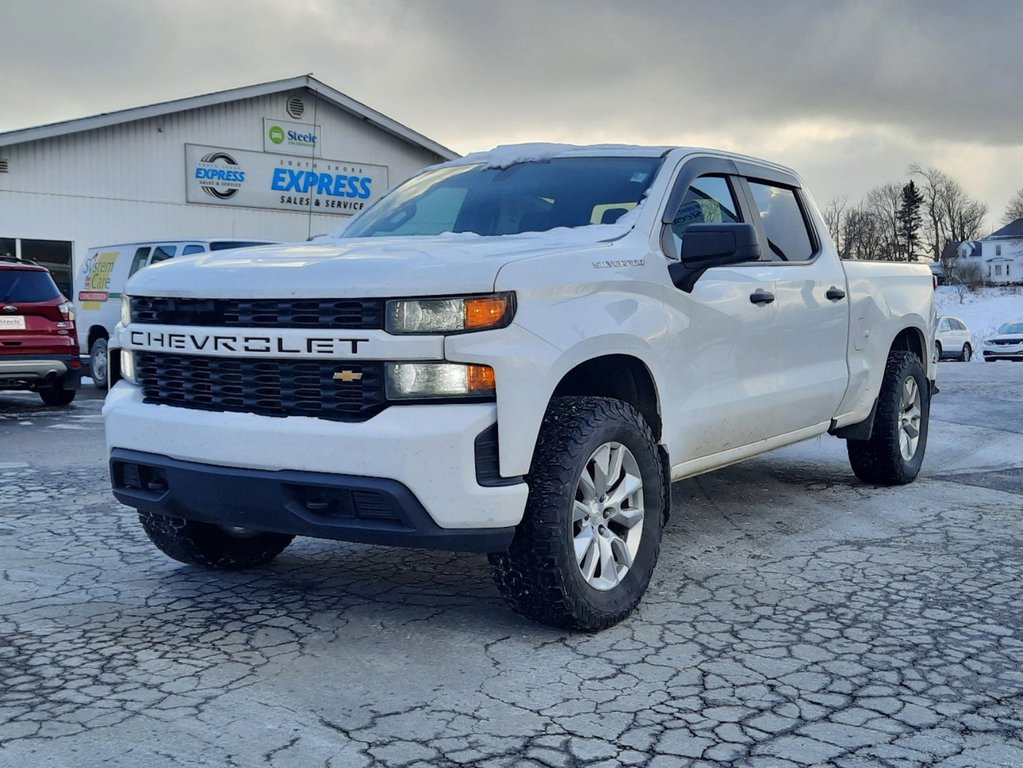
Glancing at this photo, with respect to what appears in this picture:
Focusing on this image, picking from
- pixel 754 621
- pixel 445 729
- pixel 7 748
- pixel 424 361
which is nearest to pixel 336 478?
pixel 424 361

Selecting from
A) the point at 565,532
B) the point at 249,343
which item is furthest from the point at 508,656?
the point at 249,343

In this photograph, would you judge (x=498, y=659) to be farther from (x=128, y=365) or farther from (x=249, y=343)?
(x=128, y=365)

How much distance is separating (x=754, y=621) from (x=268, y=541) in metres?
2.11

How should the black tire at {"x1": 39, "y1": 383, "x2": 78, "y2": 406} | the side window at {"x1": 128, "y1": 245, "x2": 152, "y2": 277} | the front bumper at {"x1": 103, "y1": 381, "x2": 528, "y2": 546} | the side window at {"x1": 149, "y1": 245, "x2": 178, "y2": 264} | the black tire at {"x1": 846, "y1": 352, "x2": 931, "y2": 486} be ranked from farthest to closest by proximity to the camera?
the side window at {"x1": 128, "y1": 245, "x2": 152, "y2": 277}
the side window at {"x1": 149, "y1": 245, "x2": 178, "y2": 264}
the black tire at {"x1": 39, "y1": 383, "x2": 78, "y2": 406}
the black tire at {"x1": 846, "y1": 352, "x2": 931, "y2": 486}
the front bumper at {"x1": 103, "y1": 381, "x2": 528, "y2": 546}

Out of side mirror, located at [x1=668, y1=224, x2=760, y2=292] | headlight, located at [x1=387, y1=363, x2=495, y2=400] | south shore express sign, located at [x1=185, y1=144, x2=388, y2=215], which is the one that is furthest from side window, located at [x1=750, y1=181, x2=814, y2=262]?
south shore express sign, located at [x1=185, y1=144, x2=388, y2=215]

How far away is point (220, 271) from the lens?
4.00 metres

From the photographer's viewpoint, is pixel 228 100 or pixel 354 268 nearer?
pixel 354 268

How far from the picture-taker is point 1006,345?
30.2m

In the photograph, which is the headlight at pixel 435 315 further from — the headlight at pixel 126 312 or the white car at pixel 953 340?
the white car at pixel 953 340

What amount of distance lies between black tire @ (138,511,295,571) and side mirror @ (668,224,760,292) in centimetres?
207

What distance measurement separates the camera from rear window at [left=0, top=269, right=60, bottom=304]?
1126cm

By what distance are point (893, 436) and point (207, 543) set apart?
410 centimetres

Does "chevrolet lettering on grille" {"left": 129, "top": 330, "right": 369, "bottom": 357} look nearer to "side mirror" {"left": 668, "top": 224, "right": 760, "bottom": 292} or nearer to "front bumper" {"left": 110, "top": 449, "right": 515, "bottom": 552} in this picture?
"front bumper" {"left": 110, "top": 449, "right": 515, "bottom": 552}

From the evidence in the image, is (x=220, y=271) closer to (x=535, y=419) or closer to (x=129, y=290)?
(x=129, y=290)
